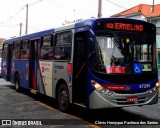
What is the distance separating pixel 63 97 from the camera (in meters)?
10.8

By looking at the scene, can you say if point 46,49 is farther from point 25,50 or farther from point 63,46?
point 25,50

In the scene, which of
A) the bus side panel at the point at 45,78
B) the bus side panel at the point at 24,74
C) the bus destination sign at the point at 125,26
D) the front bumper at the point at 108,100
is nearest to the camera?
the front bumper at the point at 108,100

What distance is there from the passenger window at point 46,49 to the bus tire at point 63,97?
4.96 ft

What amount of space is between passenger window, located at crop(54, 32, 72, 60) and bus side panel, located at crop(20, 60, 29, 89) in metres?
3.71

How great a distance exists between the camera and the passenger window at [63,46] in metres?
10.5

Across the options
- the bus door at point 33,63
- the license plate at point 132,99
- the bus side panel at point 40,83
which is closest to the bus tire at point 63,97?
the bus side panel at point 40,83

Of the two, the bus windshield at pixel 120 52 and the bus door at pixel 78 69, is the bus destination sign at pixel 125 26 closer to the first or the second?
the bus windshield at pixel 120 52

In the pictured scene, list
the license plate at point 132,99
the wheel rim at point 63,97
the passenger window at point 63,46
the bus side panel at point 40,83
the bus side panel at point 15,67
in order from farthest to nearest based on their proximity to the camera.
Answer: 1. the bus side panel at point 15,67
2. the bus side panel at point 40,83
3. the wheel rim at point 63,97
4. the passenger window at point 63,46
5. the license plate at point 132,99

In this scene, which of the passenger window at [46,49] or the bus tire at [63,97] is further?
the passenger window at [46,49]

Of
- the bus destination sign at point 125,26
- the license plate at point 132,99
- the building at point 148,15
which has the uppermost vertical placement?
the building at point 148,15

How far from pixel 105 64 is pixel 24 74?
7.10 metres

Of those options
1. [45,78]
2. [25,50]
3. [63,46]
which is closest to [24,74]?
[25,50]

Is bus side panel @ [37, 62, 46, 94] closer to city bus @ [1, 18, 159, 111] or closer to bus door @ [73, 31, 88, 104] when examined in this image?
city bus @ [1, 18, 159, 111]

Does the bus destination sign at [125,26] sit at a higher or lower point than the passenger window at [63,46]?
higher
